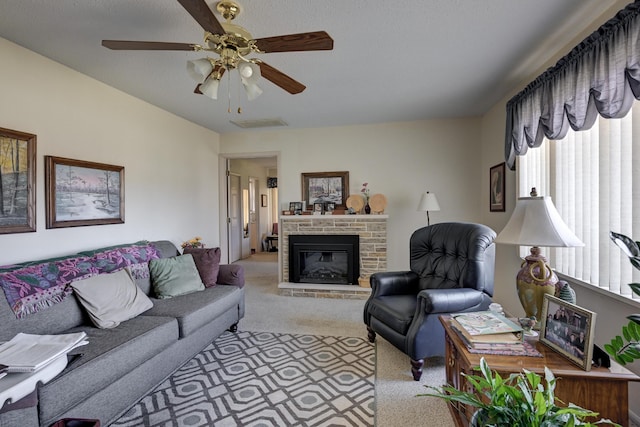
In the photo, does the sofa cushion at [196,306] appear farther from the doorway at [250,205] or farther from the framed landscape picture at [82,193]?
the doorway at [250,205]

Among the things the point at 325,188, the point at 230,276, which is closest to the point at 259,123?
the point at 325,188

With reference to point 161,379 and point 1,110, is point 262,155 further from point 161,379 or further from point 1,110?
point 161,379

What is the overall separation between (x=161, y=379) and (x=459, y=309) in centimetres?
219

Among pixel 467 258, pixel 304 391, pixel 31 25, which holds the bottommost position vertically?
pixel 304 391

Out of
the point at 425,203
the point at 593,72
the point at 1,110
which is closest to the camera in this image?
the point at 593,72

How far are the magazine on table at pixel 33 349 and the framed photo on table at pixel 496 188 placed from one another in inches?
162

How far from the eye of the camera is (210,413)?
1.85 m

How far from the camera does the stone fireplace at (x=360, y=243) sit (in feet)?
14.2

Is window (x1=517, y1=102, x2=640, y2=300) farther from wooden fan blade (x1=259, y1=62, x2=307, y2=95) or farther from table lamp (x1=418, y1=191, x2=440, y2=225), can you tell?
wooden fan blade (x1=259, y1=62, x2=307, y2=95)

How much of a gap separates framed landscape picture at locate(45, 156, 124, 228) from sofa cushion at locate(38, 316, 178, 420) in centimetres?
117

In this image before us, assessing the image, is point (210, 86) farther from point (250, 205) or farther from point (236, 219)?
point (250, 205)

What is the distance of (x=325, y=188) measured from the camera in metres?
4.79

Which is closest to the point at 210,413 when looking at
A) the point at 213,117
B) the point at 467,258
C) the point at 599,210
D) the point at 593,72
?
the point at 467,258

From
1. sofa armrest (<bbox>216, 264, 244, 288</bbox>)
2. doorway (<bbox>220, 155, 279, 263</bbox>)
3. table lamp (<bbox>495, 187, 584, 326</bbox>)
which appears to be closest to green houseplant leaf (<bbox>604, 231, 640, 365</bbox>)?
table lamp (<bbox>495, 187, 584, 326</bbox>)
